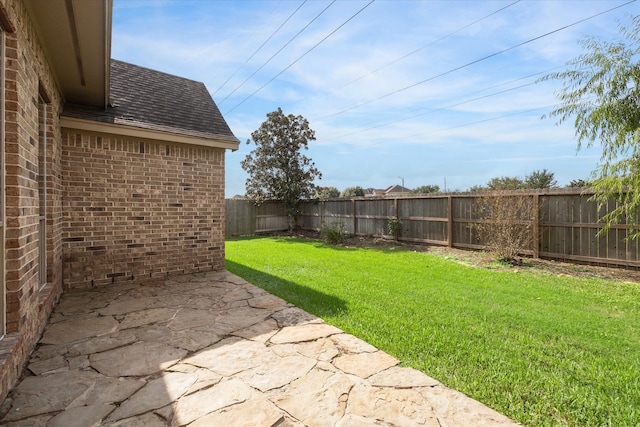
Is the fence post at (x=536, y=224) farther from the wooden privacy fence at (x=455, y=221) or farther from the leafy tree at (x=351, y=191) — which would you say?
the leafy tree at (x=351, y=191)

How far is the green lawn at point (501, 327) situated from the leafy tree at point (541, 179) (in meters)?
18.1

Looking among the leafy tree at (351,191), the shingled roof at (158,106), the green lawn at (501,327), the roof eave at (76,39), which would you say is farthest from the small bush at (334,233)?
the leafy tree at (351,191)

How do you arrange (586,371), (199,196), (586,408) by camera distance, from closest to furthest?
(586,408), (586,371), (199,196)

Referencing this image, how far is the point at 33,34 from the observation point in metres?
2.95

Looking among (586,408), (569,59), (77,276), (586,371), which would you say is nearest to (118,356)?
(77,276)

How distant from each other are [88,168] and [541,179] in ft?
81.6

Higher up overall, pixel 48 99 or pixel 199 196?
pixel 48 99

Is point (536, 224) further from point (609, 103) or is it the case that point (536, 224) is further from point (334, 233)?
point (334, 233)

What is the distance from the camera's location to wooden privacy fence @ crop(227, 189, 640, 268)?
6.49m

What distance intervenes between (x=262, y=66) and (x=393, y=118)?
30.4 feet

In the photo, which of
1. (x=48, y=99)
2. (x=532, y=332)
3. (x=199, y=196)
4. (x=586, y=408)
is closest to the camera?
(x=586, y=408)

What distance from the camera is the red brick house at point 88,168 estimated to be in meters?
2.32

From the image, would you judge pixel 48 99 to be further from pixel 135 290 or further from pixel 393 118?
pixel 393 118

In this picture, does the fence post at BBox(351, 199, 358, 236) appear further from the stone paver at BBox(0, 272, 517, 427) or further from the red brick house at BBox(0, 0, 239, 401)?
the stone paver at BBox(0, 272, 517, 427)
